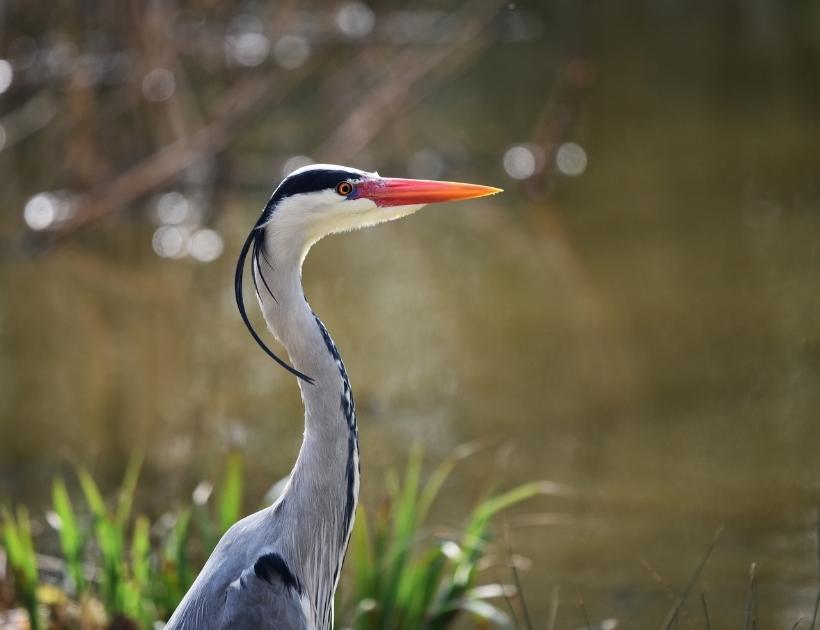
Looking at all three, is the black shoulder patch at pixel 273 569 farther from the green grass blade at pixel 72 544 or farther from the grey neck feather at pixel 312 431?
the green grass blade at pixel 72 544

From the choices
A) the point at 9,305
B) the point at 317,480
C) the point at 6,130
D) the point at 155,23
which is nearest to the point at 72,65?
the point at 155,23

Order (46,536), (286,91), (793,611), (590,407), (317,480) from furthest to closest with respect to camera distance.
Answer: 1. (286,91)
2. (590,407)
3. (46,536)
4. (793,611)
5. (317,480)

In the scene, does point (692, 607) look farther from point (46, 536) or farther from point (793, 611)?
point (46, 536)

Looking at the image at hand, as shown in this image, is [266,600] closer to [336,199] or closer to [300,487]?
[300,487]

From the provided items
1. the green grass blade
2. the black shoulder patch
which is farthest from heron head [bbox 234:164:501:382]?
the green grass blade

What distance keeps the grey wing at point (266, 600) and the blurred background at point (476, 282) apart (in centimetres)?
90

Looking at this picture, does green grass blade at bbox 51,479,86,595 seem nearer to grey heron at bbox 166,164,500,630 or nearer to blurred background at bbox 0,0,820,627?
blurred background at bbox 0,0,820,627

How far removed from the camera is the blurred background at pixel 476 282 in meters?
5.98

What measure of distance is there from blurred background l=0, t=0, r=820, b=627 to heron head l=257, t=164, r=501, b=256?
1104 millimetres

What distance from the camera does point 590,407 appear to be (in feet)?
22.7

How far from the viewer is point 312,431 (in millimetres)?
3215

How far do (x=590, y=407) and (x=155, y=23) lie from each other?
5020 millimetres

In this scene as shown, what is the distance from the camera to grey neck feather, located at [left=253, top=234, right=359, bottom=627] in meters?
3.19

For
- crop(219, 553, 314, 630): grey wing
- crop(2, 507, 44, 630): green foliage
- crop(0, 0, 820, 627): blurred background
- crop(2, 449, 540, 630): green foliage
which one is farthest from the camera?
crop(0, 0, 820, 627): blurred background
